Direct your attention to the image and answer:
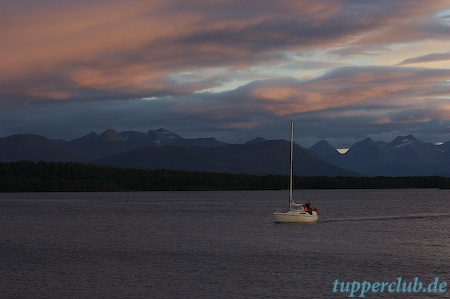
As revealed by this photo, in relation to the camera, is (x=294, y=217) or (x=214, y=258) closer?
(x=214, y=258)

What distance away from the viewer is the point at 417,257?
71375 millimetres

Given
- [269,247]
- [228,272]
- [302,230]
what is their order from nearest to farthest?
[228,272] → [269,247] → [302,230]

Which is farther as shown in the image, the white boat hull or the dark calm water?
the white boat hull

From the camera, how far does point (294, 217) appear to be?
348 feet

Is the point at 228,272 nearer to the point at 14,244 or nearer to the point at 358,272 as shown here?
Answer: the point at 358,272

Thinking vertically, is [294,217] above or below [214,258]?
above

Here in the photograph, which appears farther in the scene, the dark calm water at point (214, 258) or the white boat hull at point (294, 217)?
the white boat hull at point (294, 217)

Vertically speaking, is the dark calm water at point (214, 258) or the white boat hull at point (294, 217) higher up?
the white boat hull at point (294, 217)

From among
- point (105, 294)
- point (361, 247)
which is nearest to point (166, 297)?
point (105, 294)

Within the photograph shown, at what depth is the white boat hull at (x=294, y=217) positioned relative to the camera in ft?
346

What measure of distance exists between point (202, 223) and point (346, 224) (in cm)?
2568

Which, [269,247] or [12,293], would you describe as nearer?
[12,293]

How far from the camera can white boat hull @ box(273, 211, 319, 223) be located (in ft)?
346

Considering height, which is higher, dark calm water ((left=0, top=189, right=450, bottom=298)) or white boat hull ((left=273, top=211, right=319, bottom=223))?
white boat hull ((left=273, top=211, right=319, bottom=223))
